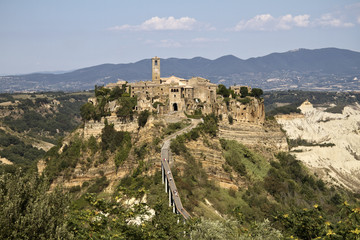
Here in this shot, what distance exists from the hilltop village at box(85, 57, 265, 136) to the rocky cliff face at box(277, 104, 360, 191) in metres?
17.5

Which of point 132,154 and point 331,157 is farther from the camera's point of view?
point 331,157

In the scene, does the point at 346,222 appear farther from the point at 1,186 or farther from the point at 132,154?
the point at 132,154

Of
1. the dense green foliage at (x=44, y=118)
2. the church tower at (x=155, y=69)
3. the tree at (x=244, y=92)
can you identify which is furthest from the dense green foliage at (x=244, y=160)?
the dense green foliage at (x=44, y=118)

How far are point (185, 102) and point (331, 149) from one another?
39.4m

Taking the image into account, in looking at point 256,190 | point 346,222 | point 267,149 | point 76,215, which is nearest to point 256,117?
point 267,149

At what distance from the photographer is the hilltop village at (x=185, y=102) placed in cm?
4766

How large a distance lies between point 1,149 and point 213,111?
70.8 m

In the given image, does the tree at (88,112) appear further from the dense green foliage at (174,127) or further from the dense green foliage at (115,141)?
the dense green foliage at (174,127)

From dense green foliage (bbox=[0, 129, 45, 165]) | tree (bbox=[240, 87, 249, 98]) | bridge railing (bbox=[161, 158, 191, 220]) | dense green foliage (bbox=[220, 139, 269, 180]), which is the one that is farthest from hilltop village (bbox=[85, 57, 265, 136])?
dense green foliage (bbox=[0, 129, 45, 165])

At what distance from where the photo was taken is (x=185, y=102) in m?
51.7

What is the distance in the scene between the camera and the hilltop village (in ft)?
156

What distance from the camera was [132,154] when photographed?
143 ft

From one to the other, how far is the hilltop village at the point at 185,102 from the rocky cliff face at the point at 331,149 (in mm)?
17491

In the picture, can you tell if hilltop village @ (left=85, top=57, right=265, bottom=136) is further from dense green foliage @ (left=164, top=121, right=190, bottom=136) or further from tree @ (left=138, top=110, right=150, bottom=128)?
dense green foliage @ (left=164, top=121, right=190, bottom=136)
